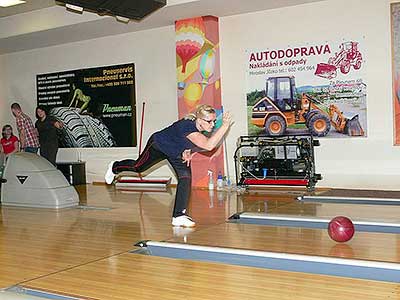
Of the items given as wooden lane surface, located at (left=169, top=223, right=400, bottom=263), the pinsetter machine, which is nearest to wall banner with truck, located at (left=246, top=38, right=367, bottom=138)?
the pinsetter machine

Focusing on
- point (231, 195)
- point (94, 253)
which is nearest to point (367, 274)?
point (94, 253)

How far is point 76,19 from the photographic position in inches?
294

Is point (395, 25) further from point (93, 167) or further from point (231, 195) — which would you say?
point (93, 167)

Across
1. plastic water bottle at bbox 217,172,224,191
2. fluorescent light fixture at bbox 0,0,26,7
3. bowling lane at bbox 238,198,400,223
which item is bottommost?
bowling lane at bbox 238,198,400,223

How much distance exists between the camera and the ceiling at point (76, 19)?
22.0 ft

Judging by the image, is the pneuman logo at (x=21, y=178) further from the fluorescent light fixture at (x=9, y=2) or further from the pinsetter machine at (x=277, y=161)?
the pinsetter machine at (x=277, y=161)

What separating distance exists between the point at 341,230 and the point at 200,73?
4078 millimetres

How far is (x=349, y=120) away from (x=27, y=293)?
476 centimetres

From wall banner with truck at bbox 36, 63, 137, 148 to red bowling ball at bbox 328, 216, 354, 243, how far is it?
5.02m

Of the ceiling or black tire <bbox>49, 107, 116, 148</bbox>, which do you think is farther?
black tire <bbox>49, 107, 116, 148</bbox>

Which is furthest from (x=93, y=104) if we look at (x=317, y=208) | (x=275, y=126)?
(x=317, y=208)

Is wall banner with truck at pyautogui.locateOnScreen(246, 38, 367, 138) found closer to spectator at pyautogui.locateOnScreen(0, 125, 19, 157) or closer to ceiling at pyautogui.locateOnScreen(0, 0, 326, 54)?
ceiling at pyautogui.locateOnScreen(0, 0, 326, 54)

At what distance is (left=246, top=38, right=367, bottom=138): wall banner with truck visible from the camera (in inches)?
257

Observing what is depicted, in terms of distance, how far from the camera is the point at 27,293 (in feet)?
9.21
